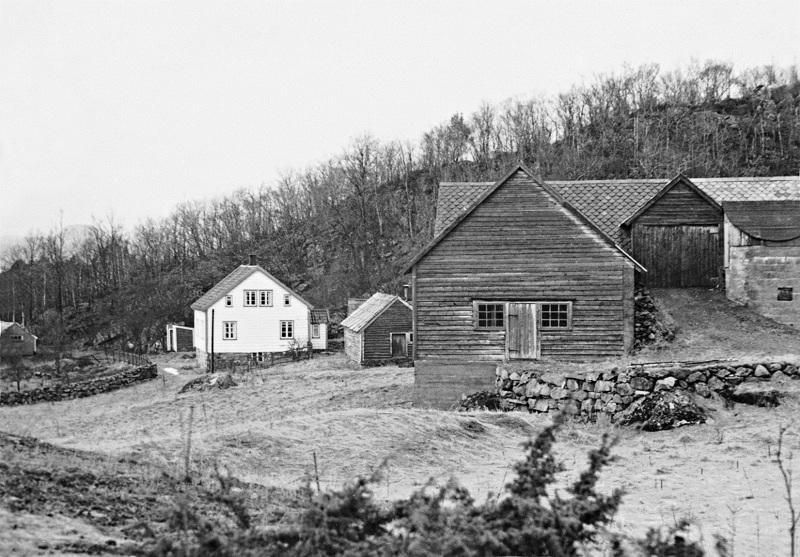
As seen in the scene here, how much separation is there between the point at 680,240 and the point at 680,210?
126cm

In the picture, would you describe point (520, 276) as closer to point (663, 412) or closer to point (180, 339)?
point (663, 412)

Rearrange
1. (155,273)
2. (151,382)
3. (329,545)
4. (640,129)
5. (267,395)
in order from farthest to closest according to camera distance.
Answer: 1. (155,273)
2. (640,129)
3. (151,382)
4. (267,395)
5. (329,545)

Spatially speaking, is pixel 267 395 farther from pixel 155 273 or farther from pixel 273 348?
pixel 155 273

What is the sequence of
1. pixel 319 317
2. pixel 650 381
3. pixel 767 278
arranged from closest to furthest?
pixel 650 381
pixel 767 278
pixel 319 317

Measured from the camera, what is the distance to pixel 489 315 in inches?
1023

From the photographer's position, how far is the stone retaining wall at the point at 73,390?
41.1 meters

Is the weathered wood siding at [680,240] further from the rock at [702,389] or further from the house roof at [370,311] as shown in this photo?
the house roof at [370,311]

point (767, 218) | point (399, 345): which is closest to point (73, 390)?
point (399, 345)

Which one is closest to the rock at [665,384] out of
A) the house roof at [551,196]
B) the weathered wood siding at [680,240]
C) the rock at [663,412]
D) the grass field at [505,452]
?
the rock at [663,412]

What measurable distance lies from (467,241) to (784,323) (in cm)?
1351

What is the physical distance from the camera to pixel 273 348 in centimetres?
5900

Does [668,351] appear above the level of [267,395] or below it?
above

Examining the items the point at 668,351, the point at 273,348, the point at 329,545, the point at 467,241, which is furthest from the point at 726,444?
the point at 273,348

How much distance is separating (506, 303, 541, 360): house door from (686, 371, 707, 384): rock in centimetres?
533
